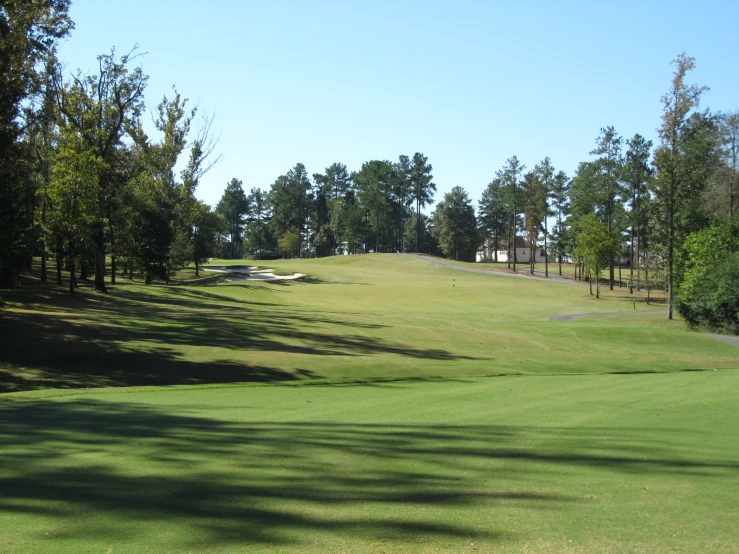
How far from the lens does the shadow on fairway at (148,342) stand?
1862cm

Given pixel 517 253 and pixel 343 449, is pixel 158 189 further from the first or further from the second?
pixel 517 253

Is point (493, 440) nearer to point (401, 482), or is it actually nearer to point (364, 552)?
point (401, 482)

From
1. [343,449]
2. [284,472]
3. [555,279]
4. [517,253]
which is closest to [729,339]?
[343,449]

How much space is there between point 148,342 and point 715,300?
125ft

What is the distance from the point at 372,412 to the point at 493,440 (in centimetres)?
322

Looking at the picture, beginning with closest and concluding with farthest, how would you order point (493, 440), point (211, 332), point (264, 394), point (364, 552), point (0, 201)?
point (364, 552) < point (493, 440) < point (264, 394) < point (211, 332) < point (0, 201)

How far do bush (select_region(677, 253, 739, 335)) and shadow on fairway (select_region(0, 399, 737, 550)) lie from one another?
1483 inches

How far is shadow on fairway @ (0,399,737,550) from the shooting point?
18.3 ft

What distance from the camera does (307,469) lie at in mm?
7320

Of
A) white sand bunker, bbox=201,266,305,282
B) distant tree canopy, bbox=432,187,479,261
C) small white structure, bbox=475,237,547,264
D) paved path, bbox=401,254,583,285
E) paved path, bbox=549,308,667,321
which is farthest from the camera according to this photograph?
small white structure, bbox=475,237,547,264

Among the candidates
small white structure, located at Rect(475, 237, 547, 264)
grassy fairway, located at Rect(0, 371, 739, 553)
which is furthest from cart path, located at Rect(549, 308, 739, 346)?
small white structure, located at Rect(475, 237, 547, 264)

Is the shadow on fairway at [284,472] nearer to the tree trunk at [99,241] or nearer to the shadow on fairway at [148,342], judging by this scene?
the shadow on fairway at [148,342]

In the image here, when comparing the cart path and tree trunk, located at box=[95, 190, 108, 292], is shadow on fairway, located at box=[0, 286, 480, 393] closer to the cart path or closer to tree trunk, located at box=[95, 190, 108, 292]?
tree trunk, located at box=[95, 190, 108, 292]

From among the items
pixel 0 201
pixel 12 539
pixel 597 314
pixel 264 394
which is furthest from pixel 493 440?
pixel 597 314
